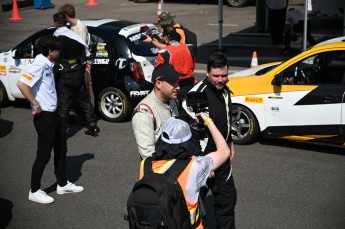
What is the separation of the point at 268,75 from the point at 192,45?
1.45m

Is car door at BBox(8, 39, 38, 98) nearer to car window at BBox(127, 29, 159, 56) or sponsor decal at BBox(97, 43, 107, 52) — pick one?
sponsor decal at BBox(97, 43, 107, 52)

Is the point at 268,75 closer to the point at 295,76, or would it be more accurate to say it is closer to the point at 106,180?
the point at 295,76

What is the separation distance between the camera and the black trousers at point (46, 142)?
7469 millimetres

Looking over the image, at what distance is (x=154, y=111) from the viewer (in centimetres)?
519

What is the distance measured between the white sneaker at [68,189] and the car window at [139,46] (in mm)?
3373

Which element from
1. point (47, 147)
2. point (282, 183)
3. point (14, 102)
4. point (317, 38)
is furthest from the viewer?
point (317, 38)

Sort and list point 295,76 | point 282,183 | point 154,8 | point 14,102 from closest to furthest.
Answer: point 282,183 < point 295,76 < point 14,102 < point 154,8

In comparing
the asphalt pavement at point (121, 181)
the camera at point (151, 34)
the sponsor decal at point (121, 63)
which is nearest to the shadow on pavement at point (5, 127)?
the asphalt pavement at point (121, 181)

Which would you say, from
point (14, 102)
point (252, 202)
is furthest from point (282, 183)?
point (14, 102)

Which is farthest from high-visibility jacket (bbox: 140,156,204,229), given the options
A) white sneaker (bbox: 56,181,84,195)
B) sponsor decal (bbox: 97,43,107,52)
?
sponsor decal (bbox: 97,43,107,52)

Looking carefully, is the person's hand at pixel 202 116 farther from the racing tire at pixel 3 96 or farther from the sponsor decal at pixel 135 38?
the racing tire at pixel 3 96

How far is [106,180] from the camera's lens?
8.42m

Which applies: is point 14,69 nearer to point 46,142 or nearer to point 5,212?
point 46,142

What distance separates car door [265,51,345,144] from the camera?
29.0 ft
